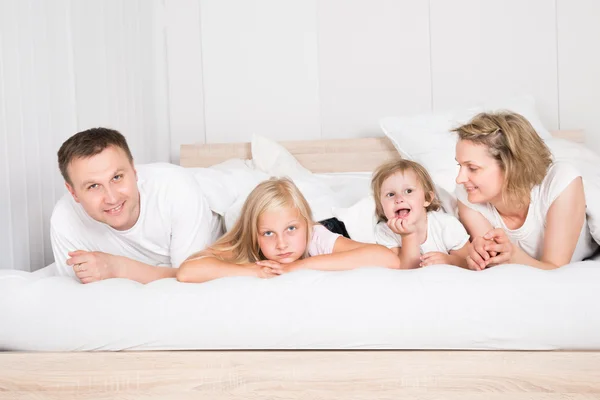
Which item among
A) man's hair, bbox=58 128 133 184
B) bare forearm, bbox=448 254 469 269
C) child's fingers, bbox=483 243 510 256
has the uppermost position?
man's hair, bbox=58 128 133 184

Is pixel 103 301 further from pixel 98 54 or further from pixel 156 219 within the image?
pixel 98 54

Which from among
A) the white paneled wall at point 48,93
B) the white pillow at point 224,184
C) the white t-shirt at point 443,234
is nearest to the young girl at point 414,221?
the white t-shirt at point 443,234

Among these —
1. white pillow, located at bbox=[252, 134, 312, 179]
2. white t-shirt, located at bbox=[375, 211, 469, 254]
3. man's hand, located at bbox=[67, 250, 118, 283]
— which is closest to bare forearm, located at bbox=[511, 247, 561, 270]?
white t-shirt, located at bbox=[375, 211, 469, 254]

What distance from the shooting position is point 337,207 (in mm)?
2031

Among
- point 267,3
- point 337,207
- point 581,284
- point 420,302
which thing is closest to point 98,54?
point 267,3

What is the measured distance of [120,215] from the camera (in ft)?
5.24

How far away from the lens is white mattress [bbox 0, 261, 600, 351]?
3.76ft

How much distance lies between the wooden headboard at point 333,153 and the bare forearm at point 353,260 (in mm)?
1223

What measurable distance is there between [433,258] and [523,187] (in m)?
0.28

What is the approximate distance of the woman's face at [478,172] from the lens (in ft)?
5.18

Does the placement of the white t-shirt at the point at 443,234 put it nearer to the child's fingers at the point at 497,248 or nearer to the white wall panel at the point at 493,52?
the child's fingers at the point at 497,248

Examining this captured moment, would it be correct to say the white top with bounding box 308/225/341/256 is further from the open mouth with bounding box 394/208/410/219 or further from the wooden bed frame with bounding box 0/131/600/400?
the wooden bed frame with bounding box 0/131/600/400

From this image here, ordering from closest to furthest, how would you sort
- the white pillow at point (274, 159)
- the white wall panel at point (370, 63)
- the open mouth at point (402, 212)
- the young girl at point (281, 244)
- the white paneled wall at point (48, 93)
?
the young girl at point (281, 244) < the open mouth at point (402, 212) < the white paneled wall at point (48, 93) < the white pillow at point (274, 159) < the white wall panel at point (370, 63)
